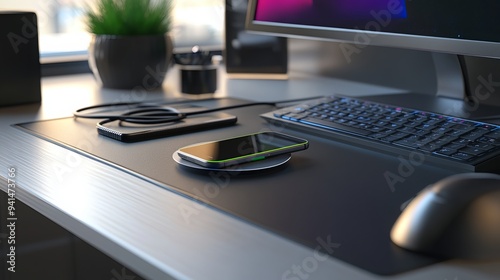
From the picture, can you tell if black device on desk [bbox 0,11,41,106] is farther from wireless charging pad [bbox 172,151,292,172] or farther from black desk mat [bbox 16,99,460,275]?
wireless charging pad [bbox 172,151,292,172]

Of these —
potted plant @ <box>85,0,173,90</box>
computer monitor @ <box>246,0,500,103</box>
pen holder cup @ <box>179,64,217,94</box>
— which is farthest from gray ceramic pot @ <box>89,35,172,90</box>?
computer monitor @ <box>246,0,500,103</box>

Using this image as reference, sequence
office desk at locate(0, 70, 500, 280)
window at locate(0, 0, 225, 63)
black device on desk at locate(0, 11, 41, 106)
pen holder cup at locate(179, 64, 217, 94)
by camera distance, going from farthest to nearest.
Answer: window at locate(0, 0, 225, 63)
pen holder cup at locate(179, 64, 217, 94)
black device on desk at locate(0, 11, 41, 106)
office desk at locate(0, 70, 500, 280)

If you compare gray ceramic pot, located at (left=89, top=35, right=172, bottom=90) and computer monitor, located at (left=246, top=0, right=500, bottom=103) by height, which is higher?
computer monitor, located at (left=246, top=0, right=500, bottom=103)

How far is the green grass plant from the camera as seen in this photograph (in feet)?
4.33

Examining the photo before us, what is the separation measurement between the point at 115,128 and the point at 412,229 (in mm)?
521

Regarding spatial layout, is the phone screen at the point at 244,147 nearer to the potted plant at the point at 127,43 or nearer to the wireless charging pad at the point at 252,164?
the wireless charging pad at the point at 252,164

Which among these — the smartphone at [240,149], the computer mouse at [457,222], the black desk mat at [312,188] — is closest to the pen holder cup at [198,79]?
the black desk mat at [312,188]

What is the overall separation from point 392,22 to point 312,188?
373 millimetres

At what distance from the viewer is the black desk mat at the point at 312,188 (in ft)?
1.74

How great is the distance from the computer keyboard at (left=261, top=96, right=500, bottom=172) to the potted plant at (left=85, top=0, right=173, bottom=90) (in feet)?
1.44

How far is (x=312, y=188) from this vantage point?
669 mm

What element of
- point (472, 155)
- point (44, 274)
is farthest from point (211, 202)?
point (44, 274)

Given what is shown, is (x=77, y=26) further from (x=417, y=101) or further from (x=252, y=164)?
(x=252, y=164)

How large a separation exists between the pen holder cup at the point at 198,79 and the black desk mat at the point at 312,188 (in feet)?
1.07
